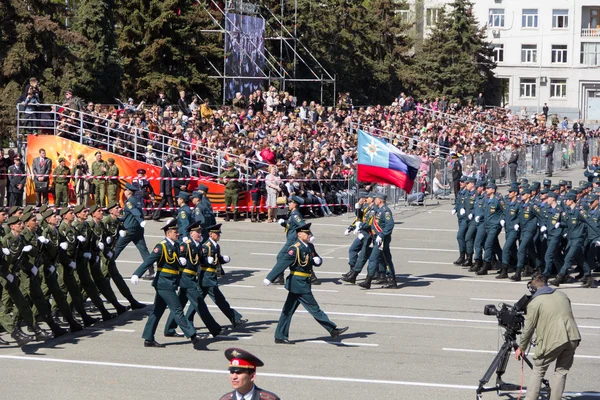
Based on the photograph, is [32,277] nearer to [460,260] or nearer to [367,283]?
[367,283]

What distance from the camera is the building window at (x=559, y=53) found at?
250 ft

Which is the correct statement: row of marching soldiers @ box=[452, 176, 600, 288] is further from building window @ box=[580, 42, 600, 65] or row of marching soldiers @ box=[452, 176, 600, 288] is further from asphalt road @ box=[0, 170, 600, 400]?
building window @ box=[580, 42, 600, 65]

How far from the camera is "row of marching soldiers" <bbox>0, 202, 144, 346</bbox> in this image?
14.5 meters

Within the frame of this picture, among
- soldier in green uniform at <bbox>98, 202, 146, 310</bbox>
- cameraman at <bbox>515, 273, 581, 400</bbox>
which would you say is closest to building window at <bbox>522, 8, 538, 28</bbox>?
soldier in green uniform at <bbox>98, 202, 146, 310</bbox>

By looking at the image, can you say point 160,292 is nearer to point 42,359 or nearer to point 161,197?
point 42,359

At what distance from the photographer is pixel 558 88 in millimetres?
76562

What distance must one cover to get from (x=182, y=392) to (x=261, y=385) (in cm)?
98

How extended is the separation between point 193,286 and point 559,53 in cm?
6596

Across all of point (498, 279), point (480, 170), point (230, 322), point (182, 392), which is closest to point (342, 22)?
point (480, 170)

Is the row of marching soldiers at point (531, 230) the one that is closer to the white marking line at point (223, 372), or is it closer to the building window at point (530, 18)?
the white marking line at point (223, 372)

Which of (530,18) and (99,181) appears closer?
(99,181)

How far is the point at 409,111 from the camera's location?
48531mm

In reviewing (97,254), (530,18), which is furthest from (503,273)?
(530,18)

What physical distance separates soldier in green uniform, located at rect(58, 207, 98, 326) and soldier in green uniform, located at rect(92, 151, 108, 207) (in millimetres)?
13457
